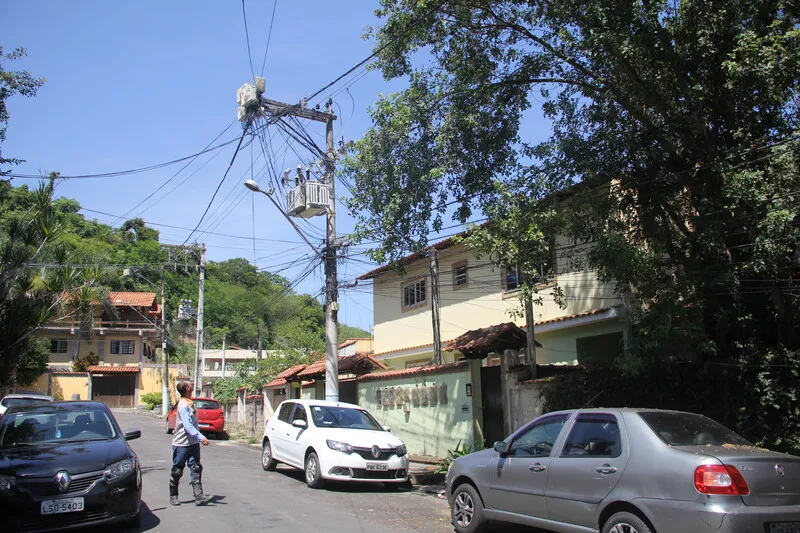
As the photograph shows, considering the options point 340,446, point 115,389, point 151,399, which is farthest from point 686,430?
point 115,389

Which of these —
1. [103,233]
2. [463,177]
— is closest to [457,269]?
[463,177]

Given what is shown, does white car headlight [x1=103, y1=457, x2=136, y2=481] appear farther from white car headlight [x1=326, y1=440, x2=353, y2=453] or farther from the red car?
the red car

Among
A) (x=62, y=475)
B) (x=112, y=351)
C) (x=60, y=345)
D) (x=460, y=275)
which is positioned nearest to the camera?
(x=62, y=475)

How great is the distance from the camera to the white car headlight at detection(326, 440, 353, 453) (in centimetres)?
1141

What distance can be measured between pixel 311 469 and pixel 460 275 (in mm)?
10972

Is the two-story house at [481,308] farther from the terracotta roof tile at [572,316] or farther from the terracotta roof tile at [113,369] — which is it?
the terracotta roof tile at [113,369]

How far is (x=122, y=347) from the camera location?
54.5 metres

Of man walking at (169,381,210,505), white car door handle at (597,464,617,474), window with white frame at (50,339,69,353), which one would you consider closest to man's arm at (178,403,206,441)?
man walking at (169,381,210,505)

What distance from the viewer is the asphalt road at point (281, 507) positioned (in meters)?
8.14

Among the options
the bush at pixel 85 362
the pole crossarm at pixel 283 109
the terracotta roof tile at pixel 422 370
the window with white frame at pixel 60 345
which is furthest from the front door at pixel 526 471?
the window with white frame at pixel 60 345

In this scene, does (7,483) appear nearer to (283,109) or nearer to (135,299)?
→ (283,109)

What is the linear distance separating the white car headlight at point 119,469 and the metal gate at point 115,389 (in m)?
47.5

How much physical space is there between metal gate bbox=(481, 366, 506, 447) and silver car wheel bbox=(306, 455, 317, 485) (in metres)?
4.23

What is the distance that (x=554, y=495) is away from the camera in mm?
6777
